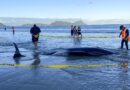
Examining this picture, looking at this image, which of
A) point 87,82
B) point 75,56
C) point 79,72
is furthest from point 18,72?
point 75,56

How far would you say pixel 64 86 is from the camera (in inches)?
457

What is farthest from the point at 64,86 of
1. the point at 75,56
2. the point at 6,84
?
the point at 75,56

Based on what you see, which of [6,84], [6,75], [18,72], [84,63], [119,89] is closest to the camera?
[119,89]

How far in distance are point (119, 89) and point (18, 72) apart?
527 cm

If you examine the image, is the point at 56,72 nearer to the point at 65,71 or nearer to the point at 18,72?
the point at 65,71

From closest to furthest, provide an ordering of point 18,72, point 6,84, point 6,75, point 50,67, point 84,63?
point 6,84 < point 6,75 < point 18,72 < point 50,67 < point 84,63

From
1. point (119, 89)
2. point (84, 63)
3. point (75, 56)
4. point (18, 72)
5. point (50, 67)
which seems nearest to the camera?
point (119, 89)

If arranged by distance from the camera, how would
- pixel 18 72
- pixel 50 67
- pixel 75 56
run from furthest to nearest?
pixel 75 56 < pixel 50 67 < pixel 18 72

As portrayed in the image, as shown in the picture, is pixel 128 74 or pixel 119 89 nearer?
pixel 119 89

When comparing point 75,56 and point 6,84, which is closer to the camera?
point 6,84

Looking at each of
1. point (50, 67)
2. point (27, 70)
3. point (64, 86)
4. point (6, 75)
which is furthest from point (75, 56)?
point (64, 86)

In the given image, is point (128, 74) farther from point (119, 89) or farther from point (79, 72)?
point (119, 89)

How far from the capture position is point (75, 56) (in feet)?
72.1

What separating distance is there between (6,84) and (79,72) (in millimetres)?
4004
